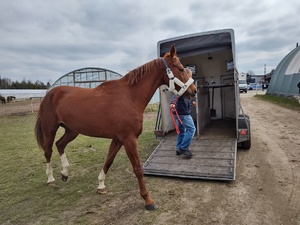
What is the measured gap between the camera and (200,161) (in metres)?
4.26

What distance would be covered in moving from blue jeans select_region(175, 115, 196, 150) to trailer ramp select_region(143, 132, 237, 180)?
0.25 metres

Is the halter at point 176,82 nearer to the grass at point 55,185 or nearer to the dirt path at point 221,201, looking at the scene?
the dirt path at point 221,201

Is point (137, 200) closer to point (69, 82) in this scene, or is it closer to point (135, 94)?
point (135, 94)

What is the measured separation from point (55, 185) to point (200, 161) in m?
2.55

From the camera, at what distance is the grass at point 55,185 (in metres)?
3.07

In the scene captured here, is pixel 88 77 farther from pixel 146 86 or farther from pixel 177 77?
pixel 177 77

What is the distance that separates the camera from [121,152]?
578 cm

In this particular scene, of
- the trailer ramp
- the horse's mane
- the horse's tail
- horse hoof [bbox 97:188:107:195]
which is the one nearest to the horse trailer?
the trailer ramp

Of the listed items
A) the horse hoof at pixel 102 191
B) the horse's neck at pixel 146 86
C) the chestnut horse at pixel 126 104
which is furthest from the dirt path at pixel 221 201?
the horse's neck at pixel 146 86

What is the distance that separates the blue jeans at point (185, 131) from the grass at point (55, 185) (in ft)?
3.57

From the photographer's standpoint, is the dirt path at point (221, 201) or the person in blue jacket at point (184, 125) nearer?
the dirt path at point (221, 201)

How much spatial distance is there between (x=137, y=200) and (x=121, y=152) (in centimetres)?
256

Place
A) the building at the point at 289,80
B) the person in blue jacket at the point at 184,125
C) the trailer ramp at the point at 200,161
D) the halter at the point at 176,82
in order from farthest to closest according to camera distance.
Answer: the building at the point at 289,80 < the person in blue jacket at the point at 184,125 < the trailer ramp at the point at 200,161 < the halter at the point at 176,82

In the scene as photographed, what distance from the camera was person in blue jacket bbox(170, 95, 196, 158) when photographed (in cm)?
448
